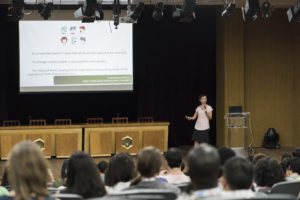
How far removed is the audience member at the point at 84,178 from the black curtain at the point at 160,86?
796 centimetres

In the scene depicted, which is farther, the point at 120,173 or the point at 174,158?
the point at 174,158

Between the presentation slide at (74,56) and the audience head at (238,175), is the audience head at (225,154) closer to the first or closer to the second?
the audience head at (238,175)

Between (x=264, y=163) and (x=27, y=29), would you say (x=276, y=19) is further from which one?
(x=264, y=163)

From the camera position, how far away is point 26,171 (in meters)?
2.33

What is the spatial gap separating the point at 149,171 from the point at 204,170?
3.22 ft

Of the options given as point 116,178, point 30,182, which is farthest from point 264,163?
point 30,182

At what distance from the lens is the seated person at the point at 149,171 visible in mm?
3131

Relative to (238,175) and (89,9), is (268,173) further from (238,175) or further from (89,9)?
(89,9)

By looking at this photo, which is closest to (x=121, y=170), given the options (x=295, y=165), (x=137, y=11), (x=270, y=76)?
(x=295, y=165)

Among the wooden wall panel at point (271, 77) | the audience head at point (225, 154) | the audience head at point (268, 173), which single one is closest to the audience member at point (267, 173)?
the audience head at point (268, 173)

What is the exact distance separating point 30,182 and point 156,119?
9.00 m

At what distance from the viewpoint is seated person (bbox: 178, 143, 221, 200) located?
2.30 meters

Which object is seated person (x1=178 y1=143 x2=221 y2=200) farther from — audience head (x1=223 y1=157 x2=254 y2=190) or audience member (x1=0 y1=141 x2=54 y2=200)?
audience member (x1=0 y1=141 x2=54 y2=200)

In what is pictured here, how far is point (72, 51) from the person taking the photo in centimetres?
1020
